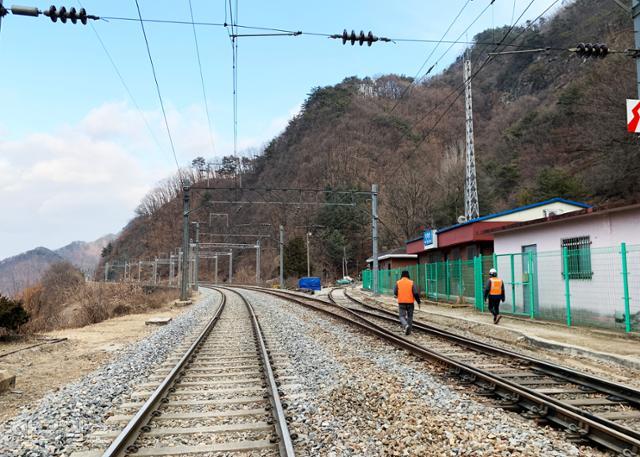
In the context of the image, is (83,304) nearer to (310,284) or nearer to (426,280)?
(426,280)

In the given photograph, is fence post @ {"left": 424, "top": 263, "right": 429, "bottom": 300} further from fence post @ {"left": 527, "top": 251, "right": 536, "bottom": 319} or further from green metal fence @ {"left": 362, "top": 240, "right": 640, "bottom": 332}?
fence post @ {"left": 527, "top": 251, "right": 536, "bottom": 319}

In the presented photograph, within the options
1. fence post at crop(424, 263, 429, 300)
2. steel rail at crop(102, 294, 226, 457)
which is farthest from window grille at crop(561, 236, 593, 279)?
fence post at crop(424, 263, 429, 300)

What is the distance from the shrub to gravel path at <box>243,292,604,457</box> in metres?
9.59

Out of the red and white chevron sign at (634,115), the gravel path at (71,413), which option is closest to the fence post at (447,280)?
the red and white chevron sign at (634,115)

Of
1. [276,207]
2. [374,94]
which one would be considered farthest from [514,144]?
[374,94]

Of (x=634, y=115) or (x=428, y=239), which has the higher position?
(x=634, y=115)

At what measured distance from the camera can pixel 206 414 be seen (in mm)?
6023

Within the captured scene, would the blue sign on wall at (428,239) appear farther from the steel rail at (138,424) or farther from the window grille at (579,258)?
the steel rail at (138,424)

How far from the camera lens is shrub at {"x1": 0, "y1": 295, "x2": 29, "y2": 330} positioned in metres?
14.0

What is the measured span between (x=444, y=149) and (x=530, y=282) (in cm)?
5804

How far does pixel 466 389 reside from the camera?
7449 millimetres

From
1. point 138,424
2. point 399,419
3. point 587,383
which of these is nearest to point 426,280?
point 587,383

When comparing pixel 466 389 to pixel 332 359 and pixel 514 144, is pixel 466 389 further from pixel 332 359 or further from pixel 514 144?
pixel 514 144

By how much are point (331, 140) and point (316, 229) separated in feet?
110
